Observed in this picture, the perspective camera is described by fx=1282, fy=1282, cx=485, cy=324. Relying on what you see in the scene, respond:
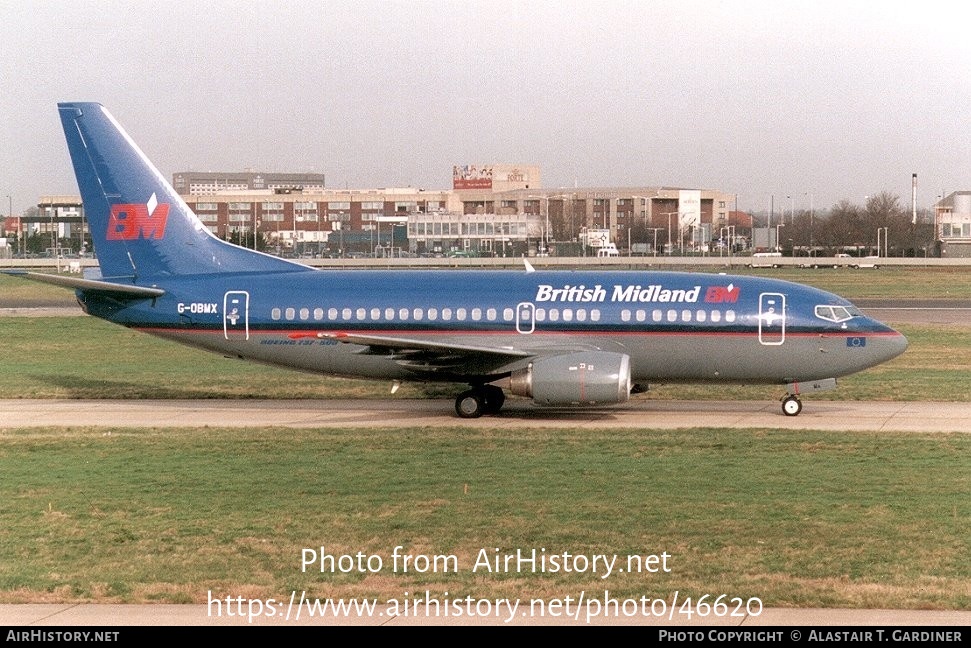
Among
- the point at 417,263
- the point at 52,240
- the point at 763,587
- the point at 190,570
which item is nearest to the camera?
the point at 763,587

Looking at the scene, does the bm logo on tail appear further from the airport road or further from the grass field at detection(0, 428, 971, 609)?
the grass field at detection(0, 428, 971, 609)

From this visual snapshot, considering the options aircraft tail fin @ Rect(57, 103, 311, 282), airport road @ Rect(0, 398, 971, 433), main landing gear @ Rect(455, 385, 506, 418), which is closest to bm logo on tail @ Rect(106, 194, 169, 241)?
aircraft tail fin @ Rect(57, 103, 311, 282)

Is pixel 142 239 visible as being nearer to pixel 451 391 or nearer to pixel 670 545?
pixel 451 391

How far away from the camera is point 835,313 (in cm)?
3169

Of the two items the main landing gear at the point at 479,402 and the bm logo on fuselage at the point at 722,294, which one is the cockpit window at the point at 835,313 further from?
the main landing gear at the point at 479,402

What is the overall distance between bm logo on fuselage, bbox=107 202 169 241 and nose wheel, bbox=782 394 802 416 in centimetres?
1691

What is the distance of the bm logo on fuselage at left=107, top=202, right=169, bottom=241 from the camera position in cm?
3444

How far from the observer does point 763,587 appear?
15.2 metres

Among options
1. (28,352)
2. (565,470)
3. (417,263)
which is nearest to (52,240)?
(417,263)

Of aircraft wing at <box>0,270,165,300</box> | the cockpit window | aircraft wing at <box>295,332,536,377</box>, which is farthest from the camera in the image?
aircraft wing at <box>0,270,165,300</box>

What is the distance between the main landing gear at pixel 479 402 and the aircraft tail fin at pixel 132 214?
6.02 metres

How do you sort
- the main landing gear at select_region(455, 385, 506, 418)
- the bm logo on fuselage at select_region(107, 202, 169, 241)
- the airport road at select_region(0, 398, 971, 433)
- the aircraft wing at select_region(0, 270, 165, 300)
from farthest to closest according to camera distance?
1. the bm logo on fuselage at select_region(107, 202, 169, 241)
2. the aircraft wing at select_region(0, 270, 165, 300)
3. the main landing gear at select_region(455, 385, 506, 418)
4. the airport road at select_region(0, 398, 971, 433)

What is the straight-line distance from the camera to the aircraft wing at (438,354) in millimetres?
30531

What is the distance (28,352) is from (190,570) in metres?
36.2
